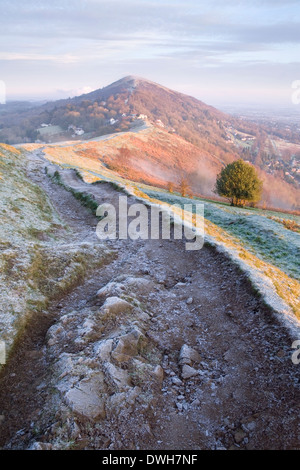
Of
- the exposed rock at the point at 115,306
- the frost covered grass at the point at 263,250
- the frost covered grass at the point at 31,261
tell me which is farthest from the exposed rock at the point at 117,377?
the frost covered grass at the point at 263,250

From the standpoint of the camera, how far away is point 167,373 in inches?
356

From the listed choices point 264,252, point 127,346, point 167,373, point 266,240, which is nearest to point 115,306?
point 127,346

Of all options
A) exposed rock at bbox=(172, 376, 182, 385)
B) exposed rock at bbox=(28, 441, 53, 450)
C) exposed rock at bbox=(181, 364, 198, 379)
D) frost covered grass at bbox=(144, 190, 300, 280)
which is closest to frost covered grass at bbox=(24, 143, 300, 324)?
frost covered grass at bbox=(144, 190, 300, 280)

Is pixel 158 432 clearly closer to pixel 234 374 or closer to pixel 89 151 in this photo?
pixel 234 374

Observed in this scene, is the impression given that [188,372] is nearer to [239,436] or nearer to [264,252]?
[239,436]

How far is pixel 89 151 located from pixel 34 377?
101307mm

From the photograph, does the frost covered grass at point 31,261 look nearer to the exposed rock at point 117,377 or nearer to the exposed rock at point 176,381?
the exposed rock at point 117,377

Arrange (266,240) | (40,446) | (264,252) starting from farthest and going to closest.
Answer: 1. (266,240)
2. (264,252)
3. (40,446)

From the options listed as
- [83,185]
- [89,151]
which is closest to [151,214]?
[83,185]

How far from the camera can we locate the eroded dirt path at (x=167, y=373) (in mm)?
6938

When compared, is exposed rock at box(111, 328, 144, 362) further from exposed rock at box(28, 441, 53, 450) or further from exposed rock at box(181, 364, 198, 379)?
exposed rock at box(28, 441, 53, 450)

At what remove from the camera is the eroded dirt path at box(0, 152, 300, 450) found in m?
6.94

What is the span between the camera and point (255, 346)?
9.84m
